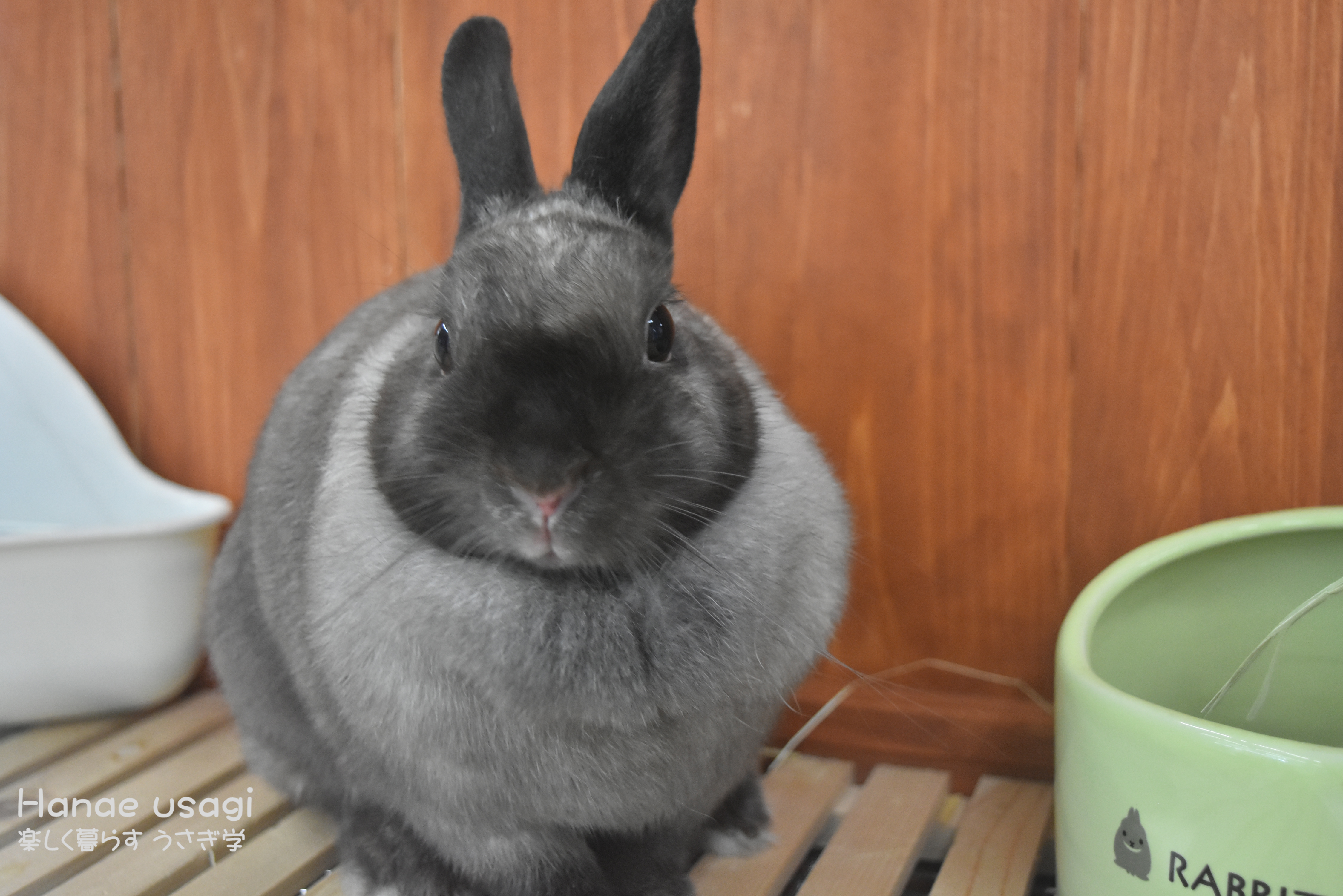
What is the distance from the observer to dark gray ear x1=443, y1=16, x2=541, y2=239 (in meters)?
0.94

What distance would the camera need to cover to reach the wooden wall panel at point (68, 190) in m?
1.64

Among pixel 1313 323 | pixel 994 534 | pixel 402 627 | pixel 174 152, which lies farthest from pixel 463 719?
pixel 174 152

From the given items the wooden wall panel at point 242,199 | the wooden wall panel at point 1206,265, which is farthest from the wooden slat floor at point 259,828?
the wooden wall panel at point 242,199

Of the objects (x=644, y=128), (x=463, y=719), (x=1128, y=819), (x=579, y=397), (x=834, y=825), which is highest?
(x=644, y=128)

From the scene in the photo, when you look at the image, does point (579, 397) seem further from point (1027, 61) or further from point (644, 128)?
point (1027, 61)

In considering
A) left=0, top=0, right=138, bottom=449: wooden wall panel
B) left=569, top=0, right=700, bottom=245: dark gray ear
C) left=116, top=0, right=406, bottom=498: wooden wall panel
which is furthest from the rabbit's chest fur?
left=0, top=0, right=138, bottom=449: wooden wall panel

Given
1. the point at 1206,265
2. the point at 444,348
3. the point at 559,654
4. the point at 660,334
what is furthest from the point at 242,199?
the point at 1206,265

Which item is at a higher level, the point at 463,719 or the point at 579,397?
the point at 579,397

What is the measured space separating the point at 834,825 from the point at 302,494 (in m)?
0.73

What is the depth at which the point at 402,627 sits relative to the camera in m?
0.84

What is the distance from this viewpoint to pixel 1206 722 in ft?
2.56

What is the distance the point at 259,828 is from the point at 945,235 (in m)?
1.07

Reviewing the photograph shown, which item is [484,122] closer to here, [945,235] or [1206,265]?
[945,235]

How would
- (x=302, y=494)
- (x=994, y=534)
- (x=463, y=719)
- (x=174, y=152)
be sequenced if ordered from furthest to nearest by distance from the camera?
1. (x=174, y=152)
2. (x=994, y=534)
3. (x=302, y=494)
4. (x=463, y=719)
